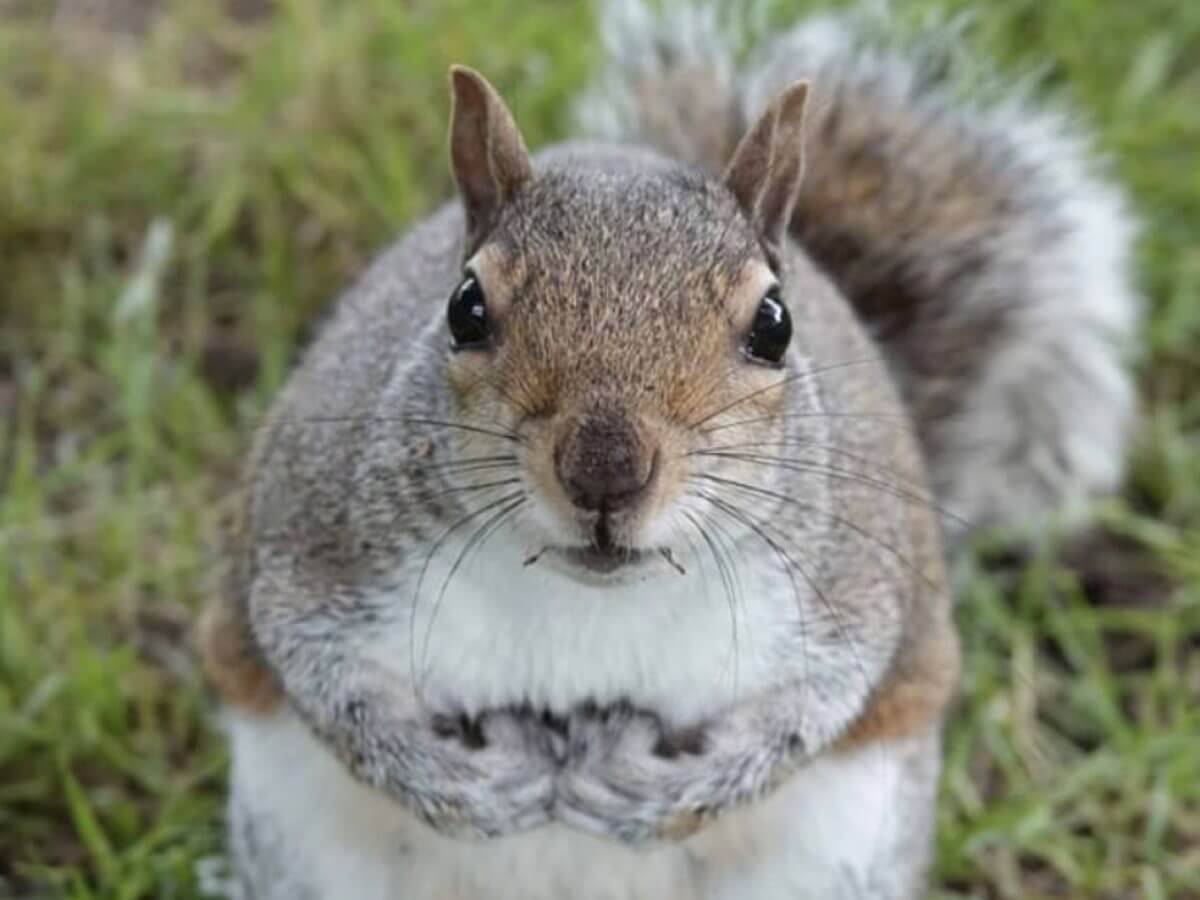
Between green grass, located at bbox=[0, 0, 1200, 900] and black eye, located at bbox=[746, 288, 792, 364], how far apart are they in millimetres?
820

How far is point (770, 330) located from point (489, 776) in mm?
439

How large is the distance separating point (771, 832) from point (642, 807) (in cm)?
15

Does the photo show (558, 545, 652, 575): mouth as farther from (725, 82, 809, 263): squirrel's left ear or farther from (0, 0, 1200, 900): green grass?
(0, 0, 1200, 900): green grass

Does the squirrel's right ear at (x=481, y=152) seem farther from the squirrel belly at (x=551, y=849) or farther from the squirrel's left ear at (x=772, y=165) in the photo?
the squirrel belly at (x=551, y=849)

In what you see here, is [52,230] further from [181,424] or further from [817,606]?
[817,606]

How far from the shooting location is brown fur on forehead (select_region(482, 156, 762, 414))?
1.66m

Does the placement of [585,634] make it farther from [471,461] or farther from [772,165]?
[772,165]

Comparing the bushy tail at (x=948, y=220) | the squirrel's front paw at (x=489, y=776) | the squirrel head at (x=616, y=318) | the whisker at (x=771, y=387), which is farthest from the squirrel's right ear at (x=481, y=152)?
the bushy tail at (x=948, y=220)

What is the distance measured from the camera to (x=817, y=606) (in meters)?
1.95

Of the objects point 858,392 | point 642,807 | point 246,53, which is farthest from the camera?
point 246,53

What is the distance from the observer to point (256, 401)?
2760mm

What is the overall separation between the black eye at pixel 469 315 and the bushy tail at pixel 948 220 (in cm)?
71

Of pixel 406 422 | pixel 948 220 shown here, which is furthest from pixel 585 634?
pixel 948 220

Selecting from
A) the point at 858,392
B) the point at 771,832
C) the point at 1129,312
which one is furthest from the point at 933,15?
the point at 771,832
